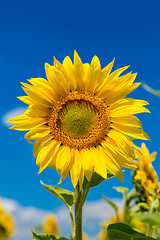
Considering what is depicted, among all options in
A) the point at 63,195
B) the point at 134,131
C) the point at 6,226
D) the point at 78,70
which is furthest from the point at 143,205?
the point at 6,226

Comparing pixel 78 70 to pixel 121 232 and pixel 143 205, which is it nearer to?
pixel 121 232

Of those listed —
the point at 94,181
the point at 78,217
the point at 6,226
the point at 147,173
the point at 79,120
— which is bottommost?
the point at 78,217

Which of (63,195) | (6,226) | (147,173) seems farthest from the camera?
(6,226)

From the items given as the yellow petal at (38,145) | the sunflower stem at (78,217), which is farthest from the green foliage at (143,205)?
the yellow petal at (38,145)

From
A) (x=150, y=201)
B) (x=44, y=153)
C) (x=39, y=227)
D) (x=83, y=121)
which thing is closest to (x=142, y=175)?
(x=150, y=201)

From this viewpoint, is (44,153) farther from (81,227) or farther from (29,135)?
(81,227)

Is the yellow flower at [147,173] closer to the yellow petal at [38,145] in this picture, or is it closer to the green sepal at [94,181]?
the green sepal at [94,181]

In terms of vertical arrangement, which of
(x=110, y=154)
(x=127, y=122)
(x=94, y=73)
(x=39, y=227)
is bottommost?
(x=110, y=154)
